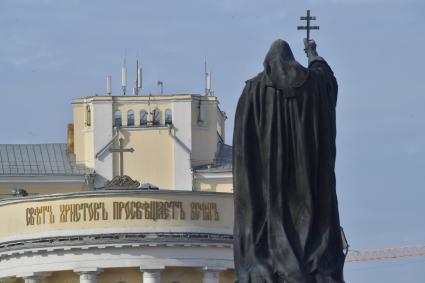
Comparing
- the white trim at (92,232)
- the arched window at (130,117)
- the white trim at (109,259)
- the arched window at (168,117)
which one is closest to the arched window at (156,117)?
the arched window at (168,117)

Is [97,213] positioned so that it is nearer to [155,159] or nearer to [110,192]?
[110,192]

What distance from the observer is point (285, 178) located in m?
18.6

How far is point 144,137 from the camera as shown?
114m

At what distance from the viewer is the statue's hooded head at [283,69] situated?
18516 millimetres

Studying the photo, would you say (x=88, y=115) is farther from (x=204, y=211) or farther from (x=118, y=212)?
(x=118, y=212)

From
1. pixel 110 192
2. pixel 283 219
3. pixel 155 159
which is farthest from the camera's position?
pixel 155 159

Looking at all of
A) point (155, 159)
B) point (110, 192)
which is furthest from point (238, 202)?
point (155, 159)

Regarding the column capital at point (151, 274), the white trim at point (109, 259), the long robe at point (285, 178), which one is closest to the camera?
the long robe at point (285, 178)

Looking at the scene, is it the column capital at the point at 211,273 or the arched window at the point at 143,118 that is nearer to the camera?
the column capital at the point at 211,273

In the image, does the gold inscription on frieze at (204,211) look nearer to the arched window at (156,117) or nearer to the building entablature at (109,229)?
the building entablature at (109,229)

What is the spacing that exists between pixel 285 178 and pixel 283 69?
0.80 metres

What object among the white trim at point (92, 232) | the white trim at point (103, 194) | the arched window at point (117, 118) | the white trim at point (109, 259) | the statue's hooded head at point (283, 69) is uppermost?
the statue's hooded head at point (283, 69)

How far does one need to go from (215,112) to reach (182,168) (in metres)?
3.06

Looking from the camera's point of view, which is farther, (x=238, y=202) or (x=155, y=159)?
(x=155, y=159)
